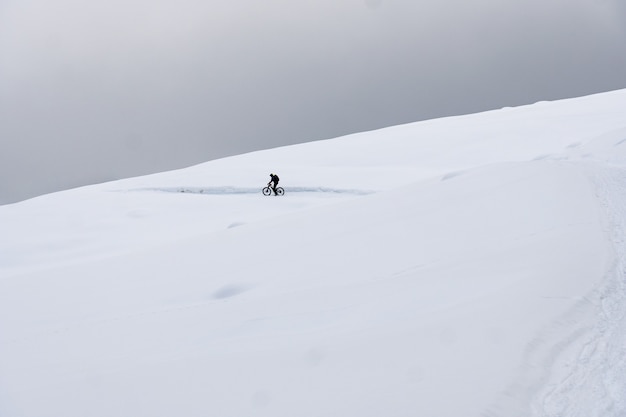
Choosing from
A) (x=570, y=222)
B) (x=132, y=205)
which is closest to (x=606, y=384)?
(x=570, y=222)

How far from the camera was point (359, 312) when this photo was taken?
6.53 m

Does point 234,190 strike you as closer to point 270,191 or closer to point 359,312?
point 270,191

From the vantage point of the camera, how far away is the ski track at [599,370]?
4555mm

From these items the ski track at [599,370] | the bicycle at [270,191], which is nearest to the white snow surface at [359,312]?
the ski track at [599,370]

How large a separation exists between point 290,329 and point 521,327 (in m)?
2.32

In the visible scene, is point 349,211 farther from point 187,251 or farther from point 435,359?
point 435,359

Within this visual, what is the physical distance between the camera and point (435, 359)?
205 inches

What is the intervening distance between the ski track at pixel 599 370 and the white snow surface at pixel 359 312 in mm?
17

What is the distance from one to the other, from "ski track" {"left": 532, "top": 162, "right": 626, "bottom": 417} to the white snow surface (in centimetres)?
2

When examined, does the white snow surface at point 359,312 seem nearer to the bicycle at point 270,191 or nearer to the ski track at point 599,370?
the ski track at point 599,370

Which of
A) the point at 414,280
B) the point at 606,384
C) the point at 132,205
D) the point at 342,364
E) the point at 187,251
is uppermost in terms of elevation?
the point at 132,205

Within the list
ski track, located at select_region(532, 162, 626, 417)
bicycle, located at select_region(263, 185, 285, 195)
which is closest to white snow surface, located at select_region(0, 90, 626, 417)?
ski track, located at select_region(532, 162, 626, 417)

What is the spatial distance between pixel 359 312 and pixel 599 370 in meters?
2.43

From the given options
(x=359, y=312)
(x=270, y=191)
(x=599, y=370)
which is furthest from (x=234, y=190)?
(x=599, y=370)
